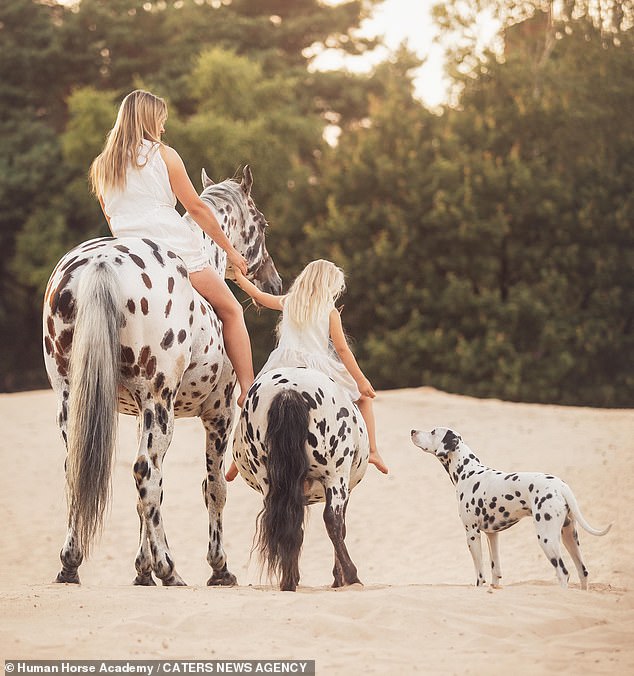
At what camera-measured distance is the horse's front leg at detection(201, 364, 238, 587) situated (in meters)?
6.94

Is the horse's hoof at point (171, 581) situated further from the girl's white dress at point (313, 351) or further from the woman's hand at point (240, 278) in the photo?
the woman's hand at point (240, 278)

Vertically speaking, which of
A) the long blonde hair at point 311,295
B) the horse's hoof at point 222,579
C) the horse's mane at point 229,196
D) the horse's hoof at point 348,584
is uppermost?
the horse's mane at point 229,196

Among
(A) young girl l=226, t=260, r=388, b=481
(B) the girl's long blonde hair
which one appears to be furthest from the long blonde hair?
(B) the girl's long blonde hair

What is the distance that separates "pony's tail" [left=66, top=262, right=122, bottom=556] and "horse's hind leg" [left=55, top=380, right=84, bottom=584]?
231 mm

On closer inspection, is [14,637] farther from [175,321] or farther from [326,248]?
[326,248]

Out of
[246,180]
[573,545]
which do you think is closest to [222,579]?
[573,545]

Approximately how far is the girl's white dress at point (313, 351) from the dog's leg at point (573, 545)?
149 cm

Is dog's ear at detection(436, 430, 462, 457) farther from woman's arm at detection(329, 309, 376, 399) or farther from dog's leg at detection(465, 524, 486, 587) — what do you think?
woman's arm at detection(329, 309, 376, 399)

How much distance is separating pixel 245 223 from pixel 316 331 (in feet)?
4.40

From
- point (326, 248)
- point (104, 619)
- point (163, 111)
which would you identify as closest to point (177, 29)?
point (326, 248)

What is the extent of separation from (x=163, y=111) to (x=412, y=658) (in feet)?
11.4

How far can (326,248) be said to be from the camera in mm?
25891

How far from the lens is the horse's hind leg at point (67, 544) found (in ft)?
19.2

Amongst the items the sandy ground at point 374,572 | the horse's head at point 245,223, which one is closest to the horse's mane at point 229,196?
the horse's head at point 245,223
